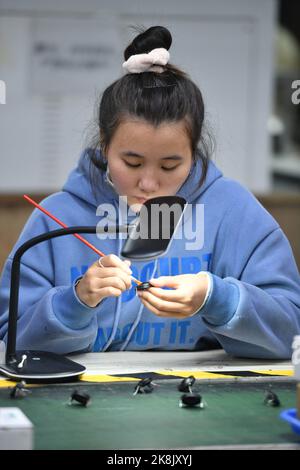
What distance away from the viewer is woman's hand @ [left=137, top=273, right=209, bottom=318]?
1.92 metres

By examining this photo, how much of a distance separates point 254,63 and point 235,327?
2.76 m

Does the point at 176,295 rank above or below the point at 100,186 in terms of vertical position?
below


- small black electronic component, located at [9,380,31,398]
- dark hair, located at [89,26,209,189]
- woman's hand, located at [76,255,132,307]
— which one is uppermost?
dark hair, located at [89,26,209,189]

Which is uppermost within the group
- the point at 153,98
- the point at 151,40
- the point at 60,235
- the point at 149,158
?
the point at 151,40

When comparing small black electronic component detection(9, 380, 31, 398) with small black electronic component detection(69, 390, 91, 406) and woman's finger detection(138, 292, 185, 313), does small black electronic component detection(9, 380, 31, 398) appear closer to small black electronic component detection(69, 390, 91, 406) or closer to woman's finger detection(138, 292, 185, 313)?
small black electronic component detection(69, 390, 91, 406)

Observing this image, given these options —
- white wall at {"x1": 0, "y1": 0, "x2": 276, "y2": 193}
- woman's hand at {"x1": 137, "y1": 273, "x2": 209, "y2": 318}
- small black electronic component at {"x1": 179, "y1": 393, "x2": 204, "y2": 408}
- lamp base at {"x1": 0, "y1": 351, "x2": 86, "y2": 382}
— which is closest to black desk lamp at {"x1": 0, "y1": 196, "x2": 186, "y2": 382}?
lamp base at {"x1": 0, "y1": 351, "x2": 86, "y2": 382}

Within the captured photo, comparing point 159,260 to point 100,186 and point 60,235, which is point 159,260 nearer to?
point 100,186

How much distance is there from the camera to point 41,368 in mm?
1944

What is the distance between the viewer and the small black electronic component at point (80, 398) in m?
1.73

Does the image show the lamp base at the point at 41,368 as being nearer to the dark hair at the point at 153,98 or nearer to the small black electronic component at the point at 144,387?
the small black electronic component at the point at 144,387

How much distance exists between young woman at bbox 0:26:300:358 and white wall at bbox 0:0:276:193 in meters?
2.08

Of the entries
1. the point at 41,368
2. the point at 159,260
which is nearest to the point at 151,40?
the point at 159,260

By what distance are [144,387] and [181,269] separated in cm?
47
